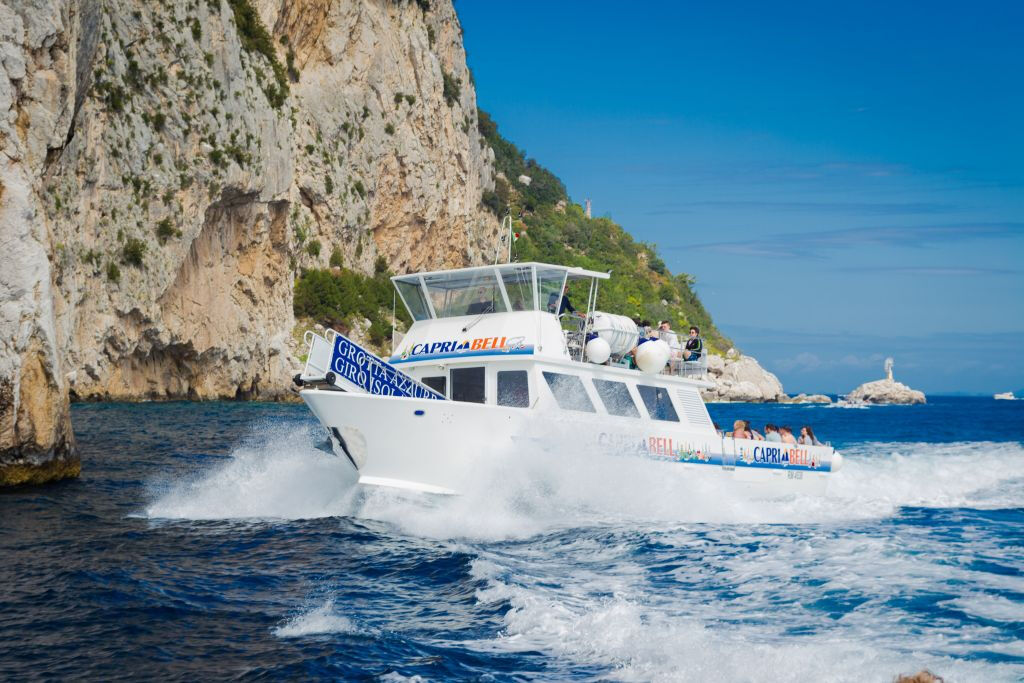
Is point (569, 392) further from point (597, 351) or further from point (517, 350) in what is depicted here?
point (517, 350)

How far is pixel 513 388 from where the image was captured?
16.9 metres

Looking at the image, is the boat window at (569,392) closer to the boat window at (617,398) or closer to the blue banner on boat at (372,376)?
the boat window at (617,398)

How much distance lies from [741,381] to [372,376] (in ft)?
305

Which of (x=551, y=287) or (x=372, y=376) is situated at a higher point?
(x=551, y=287)

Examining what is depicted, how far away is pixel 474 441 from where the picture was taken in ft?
52.1

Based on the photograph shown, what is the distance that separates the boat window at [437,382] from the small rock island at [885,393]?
124772 mm

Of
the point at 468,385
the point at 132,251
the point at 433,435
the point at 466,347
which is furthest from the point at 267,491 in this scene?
the point at 132,251

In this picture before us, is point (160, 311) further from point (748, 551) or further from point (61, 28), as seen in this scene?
point (748, 551)

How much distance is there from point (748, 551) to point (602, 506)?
3173 millimetres

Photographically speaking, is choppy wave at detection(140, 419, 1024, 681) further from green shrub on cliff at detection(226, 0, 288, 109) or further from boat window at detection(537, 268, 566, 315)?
green shrub on cliff at detection(226, 0, 288, 109)

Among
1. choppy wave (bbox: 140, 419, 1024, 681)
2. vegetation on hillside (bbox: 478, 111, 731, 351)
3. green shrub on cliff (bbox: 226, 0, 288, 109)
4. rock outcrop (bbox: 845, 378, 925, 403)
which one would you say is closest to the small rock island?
rock outcrop (bbox: 845, 378, 925, 403)

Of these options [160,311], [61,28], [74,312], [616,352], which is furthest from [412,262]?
[616,352]

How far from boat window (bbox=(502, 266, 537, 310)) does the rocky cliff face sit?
28.3ft

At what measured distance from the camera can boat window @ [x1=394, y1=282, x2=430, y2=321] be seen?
18.5m
